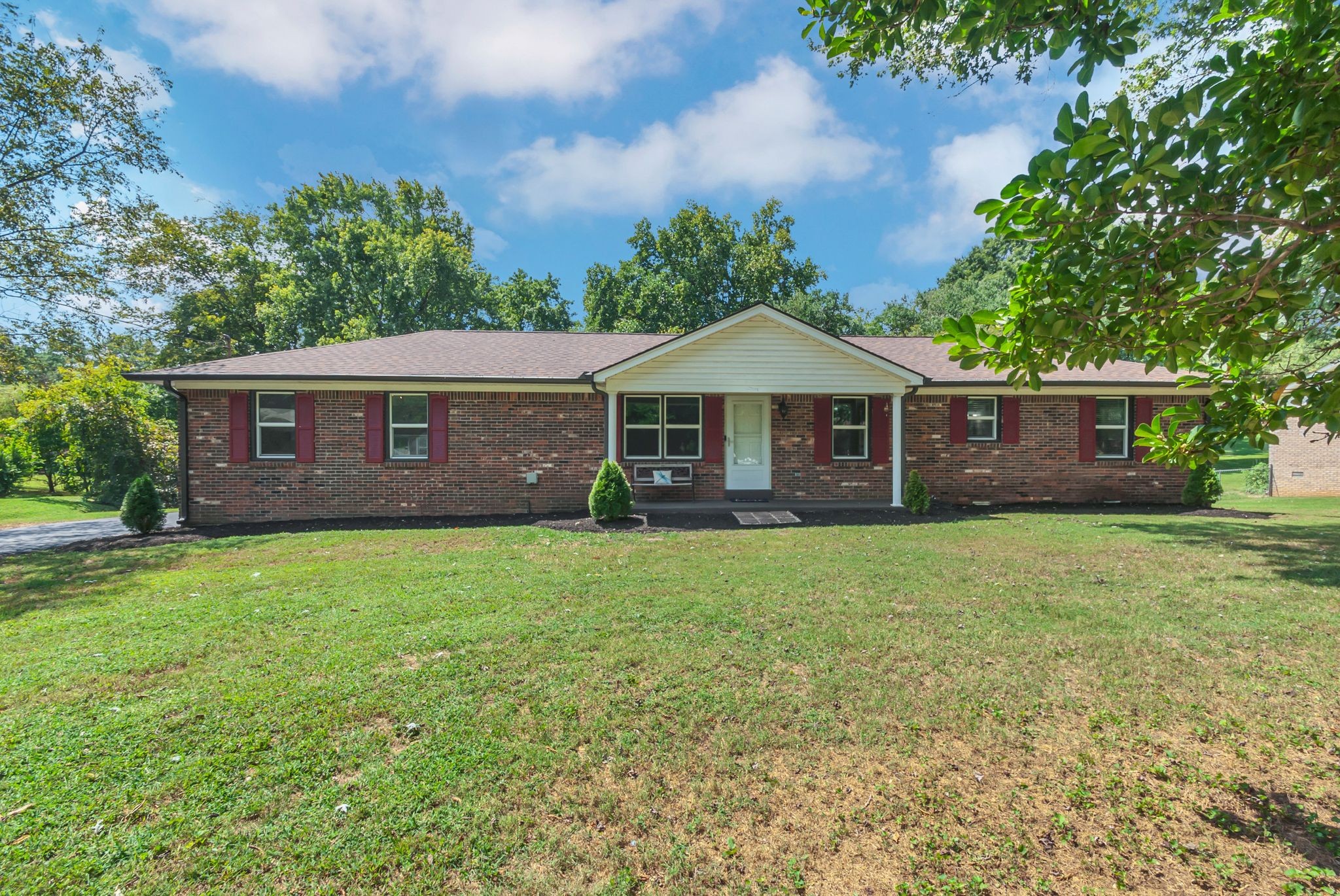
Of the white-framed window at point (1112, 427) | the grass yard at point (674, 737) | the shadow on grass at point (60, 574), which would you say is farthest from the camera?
the white-framed window at point (1112, 427)

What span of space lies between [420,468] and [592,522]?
3999mm

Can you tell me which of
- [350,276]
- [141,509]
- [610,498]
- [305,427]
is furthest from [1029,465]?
[350,276]

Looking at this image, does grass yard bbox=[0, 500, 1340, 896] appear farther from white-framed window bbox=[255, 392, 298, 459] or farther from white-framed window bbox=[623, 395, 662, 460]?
white-framed window bbox=[623, 395, 662, 460]

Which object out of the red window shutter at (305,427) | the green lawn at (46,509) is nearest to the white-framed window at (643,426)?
the red window shutter at (305,427)

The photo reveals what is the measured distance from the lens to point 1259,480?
20.5m

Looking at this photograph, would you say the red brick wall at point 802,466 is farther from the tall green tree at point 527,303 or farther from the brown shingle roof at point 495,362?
the tall green tree at point 527,303

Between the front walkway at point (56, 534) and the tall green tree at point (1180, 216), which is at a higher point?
the tall green tree at point (1180, 216)

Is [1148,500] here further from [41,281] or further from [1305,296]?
[41,281]

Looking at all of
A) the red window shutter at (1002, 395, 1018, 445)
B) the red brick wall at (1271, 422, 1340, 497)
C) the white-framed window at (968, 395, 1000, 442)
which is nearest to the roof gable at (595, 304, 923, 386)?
the white-framed window at (968, 395, 1000, 442)

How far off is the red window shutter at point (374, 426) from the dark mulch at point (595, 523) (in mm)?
1278

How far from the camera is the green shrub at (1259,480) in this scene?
19969 mm

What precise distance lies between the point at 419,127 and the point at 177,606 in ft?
68.7

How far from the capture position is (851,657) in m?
4.25

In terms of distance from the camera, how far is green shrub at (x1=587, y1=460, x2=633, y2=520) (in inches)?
401
